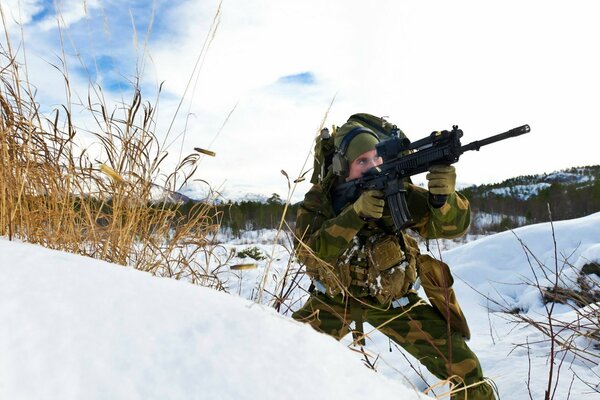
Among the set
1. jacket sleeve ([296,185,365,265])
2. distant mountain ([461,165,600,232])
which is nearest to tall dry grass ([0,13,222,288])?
jacket sleeve ([296,185,365,265])

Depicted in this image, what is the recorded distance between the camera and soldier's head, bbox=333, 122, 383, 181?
→ 2.38m

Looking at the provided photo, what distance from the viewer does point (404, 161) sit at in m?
2.03

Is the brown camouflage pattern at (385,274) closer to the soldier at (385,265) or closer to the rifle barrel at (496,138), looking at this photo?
the soldier at (385,265)

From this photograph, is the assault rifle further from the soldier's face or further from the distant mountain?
the distant mountain

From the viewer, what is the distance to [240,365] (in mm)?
537

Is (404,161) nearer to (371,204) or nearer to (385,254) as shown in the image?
(371,204)

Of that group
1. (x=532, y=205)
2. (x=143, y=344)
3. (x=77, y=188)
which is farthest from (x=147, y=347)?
(x=532, y=205)

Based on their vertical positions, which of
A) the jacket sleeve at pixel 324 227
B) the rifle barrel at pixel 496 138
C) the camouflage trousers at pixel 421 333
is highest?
the rifle barrel at pixel 496 138

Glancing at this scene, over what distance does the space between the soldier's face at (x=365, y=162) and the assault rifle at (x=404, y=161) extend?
3.8 inches

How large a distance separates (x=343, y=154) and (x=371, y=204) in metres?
0.49

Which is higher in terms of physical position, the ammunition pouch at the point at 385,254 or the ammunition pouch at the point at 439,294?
the ammunition pouch at the point at 385,254

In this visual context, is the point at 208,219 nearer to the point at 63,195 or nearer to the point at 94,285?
the point at 63,195

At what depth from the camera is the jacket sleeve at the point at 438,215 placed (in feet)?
6.70

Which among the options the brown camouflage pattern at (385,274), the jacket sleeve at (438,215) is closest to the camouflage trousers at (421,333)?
the brown camouflage pattern at (385,274)
